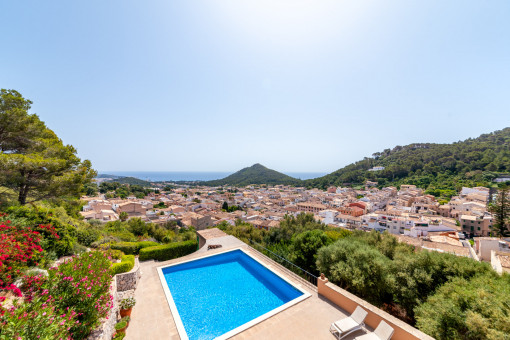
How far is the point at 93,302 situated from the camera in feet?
12.8

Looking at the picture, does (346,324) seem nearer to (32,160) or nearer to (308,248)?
(308,248)

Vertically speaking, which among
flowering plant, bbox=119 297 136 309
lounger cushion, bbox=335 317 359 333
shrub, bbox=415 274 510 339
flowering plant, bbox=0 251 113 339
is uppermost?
flowering plant, bbox=0 251 113 339

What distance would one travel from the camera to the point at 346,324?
5043mm

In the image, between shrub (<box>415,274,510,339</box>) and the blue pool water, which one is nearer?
shrub (<box>415,274,510,339</box>)

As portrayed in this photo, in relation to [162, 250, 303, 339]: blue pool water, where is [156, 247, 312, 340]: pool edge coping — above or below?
above

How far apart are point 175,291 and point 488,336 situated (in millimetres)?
8270

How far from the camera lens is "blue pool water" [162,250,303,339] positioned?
599cm

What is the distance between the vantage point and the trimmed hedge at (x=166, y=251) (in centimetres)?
948

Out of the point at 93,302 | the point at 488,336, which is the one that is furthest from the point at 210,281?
the point at 488,336

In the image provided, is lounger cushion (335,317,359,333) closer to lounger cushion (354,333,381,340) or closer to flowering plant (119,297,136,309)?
lounger cushion (354,333,381,340)

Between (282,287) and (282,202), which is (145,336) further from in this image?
(282,202)

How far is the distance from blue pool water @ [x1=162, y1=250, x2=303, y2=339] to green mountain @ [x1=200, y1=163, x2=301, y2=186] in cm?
10399

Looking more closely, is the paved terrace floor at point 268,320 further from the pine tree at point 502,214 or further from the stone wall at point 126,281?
the pine tree at point 502,214

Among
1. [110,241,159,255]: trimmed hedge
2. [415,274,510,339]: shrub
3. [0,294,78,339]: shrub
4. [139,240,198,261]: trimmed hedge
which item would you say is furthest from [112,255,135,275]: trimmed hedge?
[415,274,510,339]: shrub
